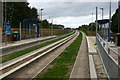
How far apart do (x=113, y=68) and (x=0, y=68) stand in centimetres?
652

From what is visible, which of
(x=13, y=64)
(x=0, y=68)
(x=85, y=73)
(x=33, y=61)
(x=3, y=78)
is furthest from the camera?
(x=33, y=61)

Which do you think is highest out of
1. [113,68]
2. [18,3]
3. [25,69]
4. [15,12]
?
[18,3]

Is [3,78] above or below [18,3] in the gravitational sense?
below

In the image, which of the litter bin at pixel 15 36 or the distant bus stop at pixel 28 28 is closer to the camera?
the litter bin at pixel 15 36

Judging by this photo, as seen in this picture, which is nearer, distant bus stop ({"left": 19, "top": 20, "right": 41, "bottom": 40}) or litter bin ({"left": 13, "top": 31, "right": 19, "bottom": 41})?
litter bin ({"left": 13, "top": 31, "right": 19, "bottom": 41})

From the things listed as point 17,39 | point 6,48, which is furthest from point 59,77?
point 17,39

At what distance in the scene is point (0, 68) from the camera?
8.99 meters

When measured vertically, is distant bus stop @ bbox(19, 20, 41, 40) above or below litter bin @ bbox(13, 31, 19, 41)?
above

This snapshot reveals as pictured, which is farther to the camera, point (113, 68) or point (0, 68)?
point (0, 68)

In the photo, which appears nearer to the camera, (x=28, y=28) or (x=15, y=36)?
(x=15, y=36)

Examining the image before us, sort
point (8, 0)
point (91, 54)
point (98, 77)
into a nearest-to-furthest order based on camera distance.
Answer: point (98, 77) < point (91, 54) < point (8, 0)

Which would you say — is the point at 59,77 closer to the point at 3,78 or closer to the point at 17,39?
the point at 3,78

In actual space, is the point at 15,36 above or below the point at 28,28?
below

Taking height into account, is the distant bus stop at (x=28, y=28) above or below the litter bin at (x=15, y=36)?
above
